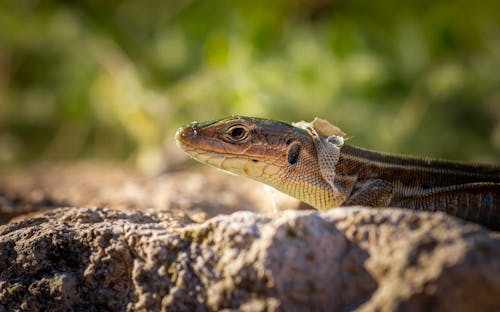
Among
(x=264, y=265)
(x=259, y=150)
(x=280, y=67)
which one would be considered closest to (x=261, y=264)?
(x=264, y=265)

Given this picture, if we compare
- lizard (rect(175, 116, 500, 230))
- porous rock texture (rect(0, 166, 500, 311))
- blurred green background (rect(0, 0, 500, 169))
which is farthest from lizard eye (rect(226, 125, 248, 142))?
blurred green background (rect(0, 0, 500, 169))

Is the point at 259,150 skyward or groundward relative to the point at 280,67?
groundward

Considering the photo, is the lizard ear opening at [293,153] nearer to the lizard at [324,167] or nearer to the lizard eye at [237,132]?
the lizard at [324,167]

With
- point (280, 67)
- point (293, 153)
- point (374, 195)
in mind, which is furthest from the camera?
point (280, 67)

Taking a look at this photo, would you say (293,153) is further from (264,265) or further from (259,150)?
(264,265)

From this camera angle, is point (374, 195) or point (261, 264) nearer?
point (261, 264)

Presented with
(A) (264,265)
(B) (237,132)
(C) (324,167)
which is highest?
(B) (237,132)

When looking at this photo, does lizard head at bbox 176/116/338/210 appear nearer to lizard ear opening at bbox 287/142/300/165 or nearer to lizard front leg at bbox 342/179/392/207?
lizard ear opening at bbox 287/142/300/165
